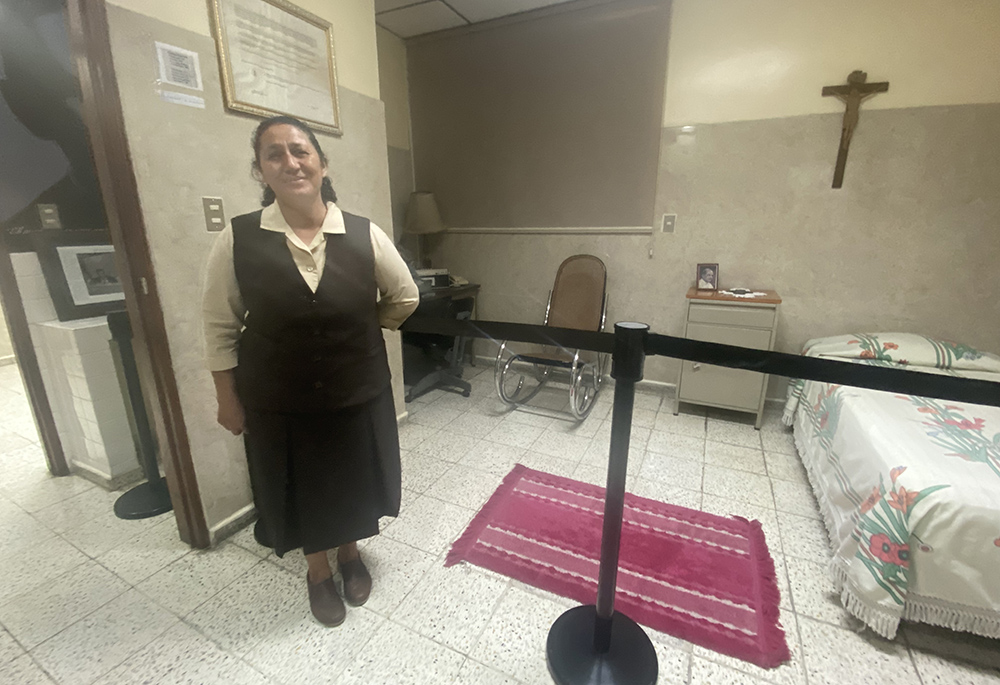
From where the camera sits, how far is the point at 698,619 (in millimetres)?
1352

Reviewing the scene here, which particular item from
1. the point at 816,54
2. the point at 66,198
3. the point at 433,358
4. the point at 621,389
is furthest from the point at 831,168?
the point at 66,198

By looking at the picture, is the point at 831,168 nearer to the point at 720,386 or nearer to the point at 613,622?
the point at 720,386

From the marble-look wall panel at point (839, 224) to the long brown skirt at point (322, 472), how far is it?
2.42 metres

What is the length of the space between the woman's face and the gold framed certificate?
75 centimetres

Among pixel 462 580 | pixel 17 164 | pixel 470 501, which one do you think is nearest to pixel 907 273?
pixel 470 501

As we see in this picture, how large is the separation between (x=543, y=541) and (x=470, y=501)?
1.30 ft

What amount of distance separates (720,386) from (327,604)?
2.38m

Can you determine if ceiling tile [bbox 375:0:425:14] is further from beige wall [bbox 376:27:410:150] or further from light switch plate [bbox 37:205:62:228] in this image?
light switch plate [bbox 37:205:62:228]

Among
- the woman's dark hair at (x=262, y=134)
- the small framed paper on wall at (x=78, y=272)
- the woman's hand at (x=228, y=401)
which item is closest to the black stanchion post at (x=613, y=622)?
the woman's dark hair at (x=262, y=134)

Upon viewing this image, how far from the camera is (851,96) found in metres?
2.37

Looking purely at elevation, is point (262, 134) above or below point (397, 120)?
below

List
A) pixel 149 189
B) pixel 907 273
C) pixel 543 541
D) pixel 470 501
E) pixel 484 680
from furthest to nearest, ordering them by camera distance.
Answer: pixel 907 273 < pixel 470 501 < pixel 543 541 < pixel 149 189 < pixel 484 680

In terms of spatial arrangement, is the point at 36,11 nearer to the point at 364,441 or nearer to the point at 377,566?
the point at 364,441

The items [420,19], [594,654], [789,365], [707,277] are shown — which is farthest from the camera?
[420,19]
